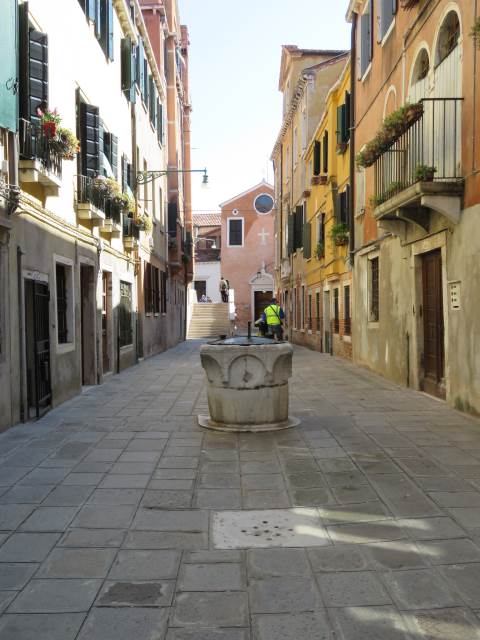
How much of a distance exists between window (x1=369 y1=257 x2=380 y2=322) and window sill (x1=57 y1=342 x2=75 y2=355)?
274 inches

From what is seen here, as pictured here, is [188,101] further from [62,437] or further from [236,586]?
[236,586]

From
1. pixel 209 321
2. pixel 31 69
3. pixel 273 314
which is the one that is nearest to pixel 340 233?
pixel 273 314

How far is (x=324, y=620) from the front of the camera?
3.02 m

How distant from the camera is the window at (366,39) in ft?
47.1

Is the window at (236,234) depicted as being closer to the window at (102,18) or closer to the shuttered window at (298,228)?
the shuttered window at (298,228)

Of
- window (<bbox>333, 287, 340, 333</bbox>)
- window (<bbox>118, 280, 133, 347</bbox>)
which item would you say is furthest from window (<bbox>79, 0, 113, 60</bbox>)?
window (<bbox>333, 287, 340, 333</bbox>)

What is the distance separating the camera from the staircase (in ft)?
118

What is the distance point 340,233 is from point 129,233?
5.78m

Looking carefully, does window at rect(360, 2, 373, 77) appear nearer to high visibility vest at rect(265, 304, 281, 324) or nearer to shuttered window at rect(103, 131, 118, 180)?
shuttered window at rect(103, 131, 118, 180)

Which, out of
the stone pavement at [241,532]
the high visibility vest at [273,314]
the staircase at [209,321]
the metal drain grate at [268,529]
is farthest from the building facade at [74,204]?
the staircase at [209,321]

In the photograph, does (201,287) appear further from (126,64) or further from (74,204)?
(74,204)

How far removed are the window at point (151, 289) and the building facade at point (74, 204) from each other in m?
0.19

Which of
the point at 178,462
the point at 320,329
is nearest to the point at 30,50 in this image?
the point at 178,462

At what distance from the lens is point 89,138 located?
1141 cm
